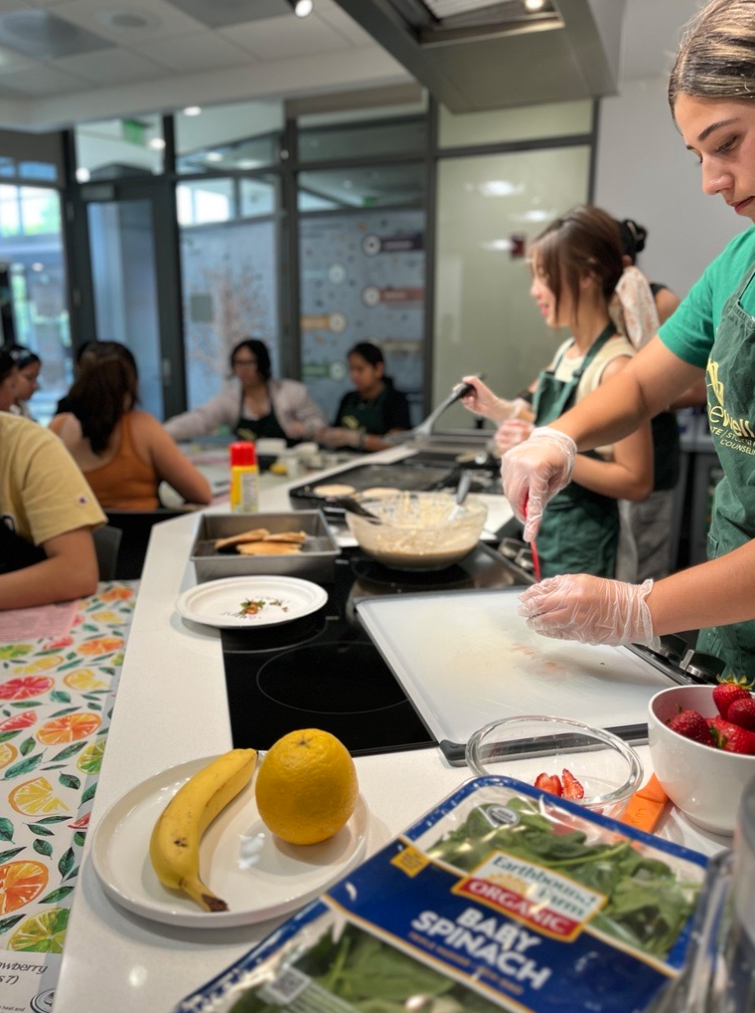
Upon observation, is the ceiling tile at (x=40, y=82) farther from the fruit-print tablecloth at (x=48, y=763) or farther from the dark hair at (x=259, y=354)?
the fruit-print tablecloth at (x=48, y=763)

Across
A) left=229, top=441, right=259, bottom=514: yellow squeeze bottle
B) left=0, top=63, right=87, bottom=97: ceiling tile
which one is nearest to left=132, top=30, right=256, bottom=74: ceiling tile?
left=0, top=63, right=87, bottom=97: ceiling tile

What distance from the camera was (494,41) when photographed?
7.70ft

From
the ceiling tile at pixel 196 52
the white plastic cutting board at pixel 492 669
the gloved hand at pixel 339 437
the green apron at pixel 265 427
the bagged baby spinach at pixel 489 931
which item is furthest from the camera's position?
the ceiling tile at pixel 196 52

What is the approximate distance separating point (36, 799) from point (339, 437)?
12.8ft

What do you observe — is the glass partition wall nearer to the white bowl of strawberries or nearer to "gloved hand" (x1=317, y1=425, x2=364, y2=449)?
"gloved hand" (x1=317, y1=425, x2=364, y2=449)

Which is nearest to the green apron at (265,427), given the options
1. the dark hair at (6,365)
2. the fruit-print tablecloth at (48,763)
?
the dark hair at (6,365)

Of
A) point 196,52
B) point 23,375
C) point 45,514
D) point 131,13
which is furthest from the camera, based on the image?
point 196,52

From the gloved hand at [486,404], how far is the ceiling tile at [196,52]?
12.7 feet

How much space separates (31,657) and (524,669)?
86cm

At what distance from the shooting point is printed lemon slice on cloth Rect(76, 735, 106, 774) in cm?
100

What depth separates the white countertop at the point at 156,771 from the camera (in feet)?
1.95

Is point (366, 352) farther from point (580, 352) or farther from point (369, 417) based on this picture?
point (580, 352)

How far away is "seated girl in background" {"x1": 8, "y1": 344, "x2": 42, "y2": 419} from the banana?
13.0 ft

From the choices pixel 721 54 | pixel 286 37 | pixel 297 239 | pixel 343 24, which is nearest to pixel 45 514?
pixel 721 54
